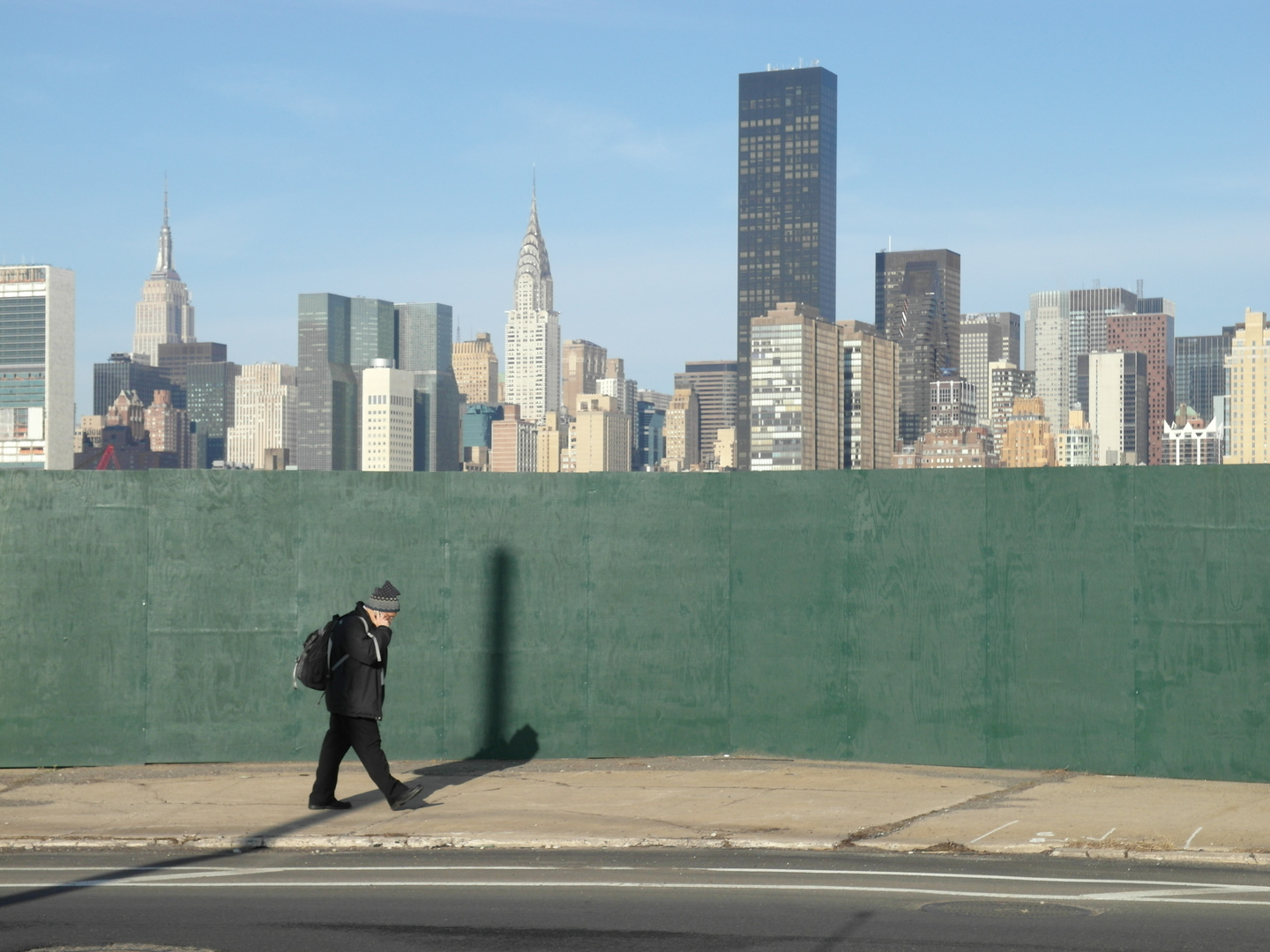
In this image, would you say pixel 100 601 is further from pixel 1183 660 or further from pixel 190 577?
pixel 1183 660

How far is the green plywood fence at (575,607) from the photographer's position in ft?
41.5

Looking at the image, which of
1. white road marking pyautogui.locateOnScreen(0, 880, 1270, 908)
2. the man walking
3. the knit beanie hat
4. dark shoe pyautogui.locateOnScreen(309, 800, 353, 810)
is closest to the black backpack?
the man walking

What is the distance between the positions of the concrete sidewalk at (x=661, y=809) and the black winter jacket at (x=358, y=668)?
29.6 inches

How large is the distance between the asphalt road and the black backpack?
1.27m

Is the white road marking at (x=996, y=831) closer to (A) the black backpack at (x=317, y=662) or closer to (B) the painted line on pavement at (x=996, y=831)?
(B) the painted line on pavement at (x=996, y=831)

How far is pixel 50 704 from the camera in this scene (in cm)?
1291

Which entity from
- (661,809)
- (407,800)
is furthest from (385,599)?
(661,809)

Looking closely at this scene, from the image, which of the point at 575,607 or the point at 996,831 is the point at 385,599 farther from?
the point at 996,831

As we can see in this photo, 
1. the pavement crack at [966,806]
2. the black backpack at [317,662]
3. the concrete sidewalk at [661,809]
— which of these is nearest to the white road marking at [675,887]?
the concrete sidewalk at [661,809]

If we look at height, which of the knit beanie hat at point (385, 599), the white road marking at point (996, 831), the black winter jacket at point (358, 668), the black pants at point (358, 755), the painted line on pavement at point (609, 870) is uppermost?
the knit beanie hat at point (385, 599)

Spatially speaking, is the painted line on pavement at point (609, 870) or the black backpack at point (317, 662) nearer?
the painted line on pavement at point (609, 870)

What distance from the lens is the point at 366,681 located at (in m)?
10.6

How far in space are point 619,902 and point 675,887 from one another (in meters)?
0.47

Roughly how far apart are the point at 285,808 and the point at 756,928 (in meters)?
4.61
